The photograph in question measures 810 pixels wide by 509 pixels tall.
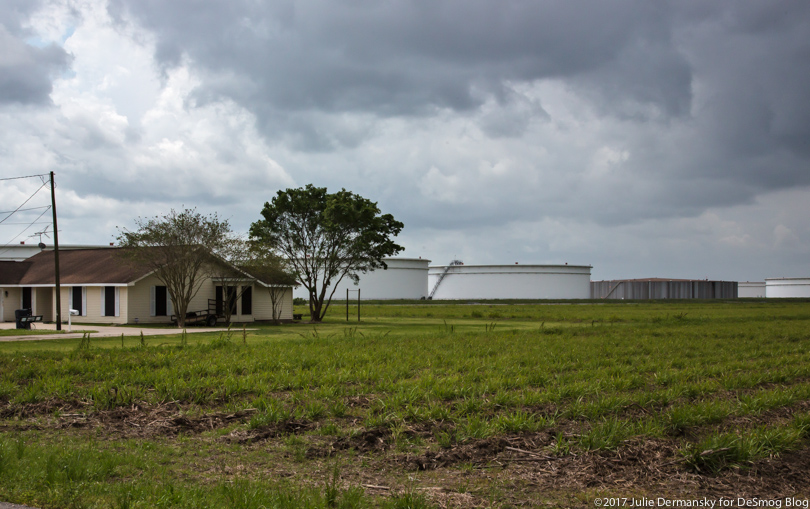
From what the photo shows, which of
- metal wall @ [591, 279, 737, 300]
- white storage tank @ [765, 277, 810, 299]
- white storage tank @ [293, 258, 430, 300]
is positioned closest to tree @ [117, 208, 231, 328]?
white storage tank @ [293, 258, 430, 300]

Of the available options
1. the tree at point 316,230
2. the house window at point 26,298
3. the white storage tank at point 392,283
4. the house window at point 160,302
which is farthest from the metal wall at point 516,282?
the house window at point 26,298

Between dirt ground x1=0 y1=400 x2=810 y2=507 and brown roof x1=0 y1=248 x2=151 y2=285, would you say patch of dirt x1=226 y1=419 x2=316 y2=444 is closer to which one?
dirt ground x1=0 y1=400 x2=810 y2=507

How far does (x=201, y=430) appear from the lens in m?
9.08

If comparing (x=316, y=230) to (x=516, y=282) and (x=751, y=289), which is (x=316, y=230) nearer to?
(x=516, y=282)

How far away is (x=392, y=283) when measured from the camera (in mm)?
76812

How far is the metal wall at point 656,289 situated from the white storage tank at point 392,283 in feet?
97.9

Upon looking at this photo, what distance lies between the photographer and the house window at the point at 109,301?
3416cm

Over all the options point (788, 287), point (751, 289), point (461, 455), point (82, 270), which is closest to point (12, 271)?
point (82, 270)

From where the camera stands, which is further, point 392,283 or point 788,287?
point 788,287

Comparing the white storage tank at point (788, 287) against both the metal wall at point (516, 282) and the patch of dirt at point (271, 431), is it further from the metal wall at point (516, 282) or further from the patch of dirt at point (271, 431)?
the patch of dirt at point (271, 431)

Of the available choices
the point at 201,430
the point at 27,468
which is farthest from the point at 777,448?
the point at 27,468

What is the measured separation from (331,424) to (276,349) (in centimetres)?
879

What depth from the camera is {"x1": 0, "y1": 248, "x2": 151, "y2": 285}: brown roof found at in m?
34.1

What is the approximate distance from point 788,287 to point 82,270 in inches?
3757
